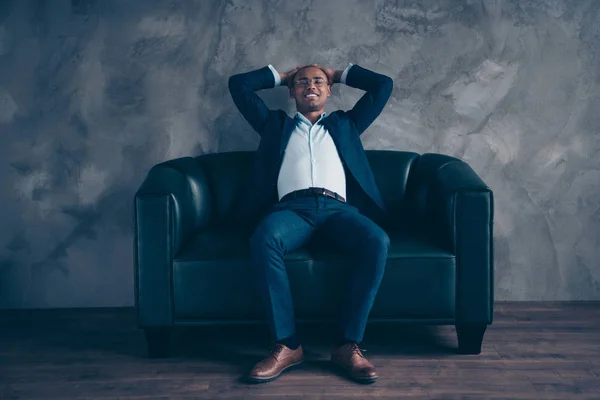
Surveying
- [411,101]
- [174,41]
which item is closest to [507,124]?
[411,101]

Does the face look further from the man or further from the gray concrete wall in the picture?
the gray concrete wall

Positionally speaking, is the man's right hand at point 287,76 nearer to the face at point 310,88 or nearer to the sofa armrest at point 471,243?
the face at point 310,88

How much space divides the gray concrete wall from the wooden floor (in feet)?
1.18

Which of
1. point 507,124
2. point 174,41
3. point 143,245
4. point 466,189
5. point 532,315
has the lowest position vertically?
point 532,315

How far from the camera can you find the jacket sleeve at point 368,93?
2.89 meters

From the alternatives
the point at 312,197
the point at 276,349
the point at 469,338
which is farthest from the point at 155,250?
the point at 469,338

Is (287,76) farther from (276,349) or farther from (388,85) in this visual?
(276,349)

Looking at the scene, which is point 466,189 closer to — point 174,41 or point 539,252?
point 539,252

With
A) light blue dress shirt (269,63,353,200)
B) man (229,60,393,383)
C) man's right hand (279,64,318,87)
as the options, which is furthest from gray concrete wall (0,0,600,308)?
light blue dress shirt (269,63,353,200)

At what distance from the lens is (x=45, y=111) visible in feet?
10.3

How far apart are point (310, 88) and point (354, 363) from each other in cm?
129

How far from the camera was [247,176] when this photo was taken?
9.80 ft

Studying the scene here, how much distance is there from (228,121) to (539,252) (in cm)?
180

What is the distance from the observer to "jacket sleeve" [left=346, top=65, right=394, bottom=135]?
2887mm
